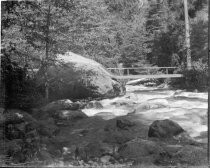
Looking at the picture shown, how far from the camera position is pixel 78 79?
5.58 m

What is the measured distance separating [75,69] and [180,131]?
57.2 inches

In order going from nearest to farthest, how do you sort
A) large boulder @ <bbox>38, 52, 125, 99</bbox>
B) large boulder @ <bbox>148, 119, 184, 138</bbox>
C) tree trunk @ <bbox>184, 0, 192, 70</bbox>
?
large boulder @ <bbox>148, 119, 184, 138</bbox>, tree trunk @ <bbox>184, 0, 192, 70</bbox>, large boulder @ <bbox>38, 52, 125, 99</bbox>

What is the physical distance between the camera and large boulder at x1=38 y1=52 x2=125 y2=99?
219 inches

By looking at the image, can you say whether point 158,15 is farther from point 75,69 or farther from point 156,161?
point 156,161

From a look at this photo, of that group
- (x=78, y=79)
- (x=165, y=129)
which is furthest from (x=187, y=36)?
(x=78, y=79)

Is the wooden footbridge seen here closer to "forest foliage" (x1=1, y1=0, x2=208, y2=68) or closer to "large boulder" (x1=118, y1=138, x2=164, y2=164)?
"forest foliage" (x1=1, y1=0, x2=208, y2=68)

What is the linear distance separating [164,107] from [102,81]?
82 centimetres

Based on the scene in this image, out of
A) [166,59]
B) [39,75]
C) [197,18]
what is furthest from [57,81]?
[197,18]

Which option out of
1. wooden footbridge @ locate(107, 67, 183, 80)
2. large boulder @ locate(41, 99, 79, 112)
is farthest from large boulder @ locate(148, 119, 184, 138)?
large boulder @ locate(41, 99, 79, 112)

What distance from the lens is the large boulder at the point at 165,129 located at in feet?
17.2

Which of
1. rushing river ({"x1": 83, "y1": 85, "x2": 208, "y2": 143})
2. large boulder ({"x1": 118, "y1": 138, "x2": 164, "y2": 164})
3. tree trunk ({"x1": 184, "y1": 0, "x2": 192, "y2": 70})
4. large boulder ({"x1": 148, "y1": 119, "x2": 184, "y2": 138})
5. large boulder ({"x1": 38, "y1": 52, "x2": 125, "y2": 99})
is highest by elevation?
tree trunk ({"x1": 184, "y1": 0, "x2": 192, "y2": 70})

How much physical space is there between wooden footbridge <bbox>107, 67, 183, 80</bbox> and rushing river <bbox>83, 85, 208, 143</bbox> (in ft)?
0.44

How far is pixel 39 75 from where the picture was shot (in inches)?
221

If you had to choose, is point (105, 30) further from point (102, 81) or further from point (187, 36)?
point (187, 36)
